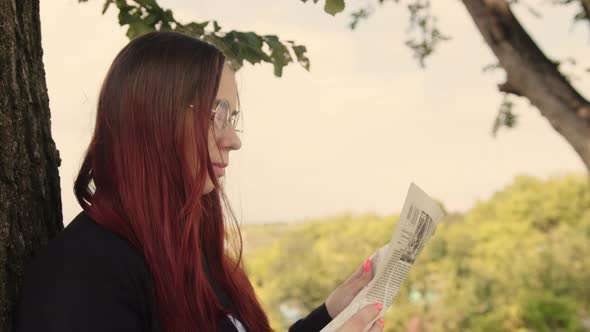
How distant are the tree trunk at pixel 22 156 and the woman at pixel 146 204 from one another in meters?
0.22

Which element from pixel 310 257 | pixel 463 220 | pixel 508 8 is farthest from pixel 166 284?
pixel 463 220

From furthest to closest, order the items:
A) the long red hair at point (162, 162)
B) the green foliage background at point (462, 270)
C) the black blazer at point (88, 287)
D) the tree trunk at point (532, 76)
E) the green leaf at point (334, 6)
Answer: the green foliage background at point (462, 270) → the tree trunk at point (532, 76) → the green leaf at point (334, 6) → the long red hair at point (162, 162) → the black blazer at point (88, 287)

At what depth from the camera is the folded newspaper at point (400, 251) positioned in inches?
78.5

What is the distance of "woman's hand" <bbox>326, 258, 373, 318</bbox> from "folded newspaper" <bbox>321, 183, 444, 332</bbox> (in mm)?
199

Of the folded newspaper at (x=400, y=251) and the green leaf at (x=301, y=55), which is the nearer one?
the folded newspaper at (x=400, y=251)

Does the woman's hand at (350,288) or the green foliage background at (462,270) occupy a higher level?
the woman's hand at (350,288)

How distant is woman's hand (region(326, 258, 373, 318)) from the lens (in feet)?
7.61

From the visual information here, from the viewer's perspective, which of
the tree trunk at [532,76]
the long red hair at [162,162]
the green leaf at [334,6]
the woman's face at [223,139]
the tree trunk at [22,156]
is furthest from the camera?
the tree trunk at [532,76]

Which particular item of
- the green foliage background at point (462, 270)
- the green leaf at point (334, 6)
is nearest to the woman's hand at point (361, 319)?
the green leaf at point (334, 6)

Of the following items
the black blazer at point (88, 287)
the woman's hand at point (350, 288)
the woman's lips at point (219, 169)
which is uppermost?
the woman's lips at point (219, 169)

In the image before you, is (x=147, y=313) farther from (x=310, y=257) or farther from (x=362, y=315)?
(x=310, y=257)

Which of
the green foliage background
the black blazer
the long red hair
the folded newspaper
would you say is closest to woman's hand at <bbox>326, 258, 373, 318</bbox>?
the folded newspaper

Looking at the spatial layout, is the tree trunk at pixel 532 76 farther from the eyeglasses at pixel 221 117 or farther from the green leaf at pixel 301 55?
the eyeglasses at pixel 221 117

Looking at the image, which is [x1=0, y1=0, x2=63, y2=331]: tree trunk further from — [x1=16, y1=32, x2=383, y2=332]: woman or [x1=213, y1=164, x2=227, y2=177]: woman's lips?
[x1=213, y1=164, x2=227, y2=177]: woman's lips
